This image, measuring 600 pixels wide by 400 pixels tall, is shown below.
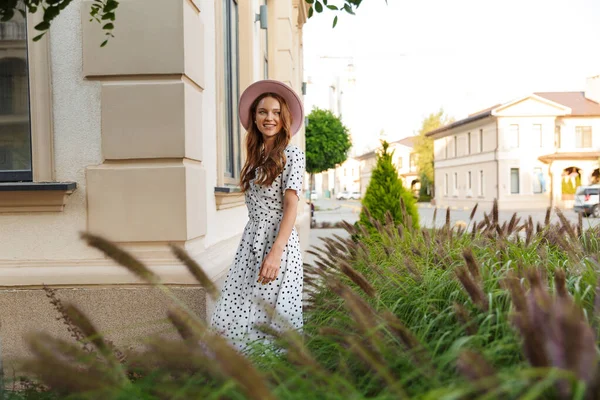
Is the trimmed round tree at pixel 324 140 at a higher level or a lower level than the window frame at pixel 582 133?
lower

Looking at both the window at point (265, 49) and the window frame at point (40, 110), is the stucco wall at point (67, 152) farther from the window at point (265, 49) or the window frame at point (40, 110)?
the window at point (265, 49)

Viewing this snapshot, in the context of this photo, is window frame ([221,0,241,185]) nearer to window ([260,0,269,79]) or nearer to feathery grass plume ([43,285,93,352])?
window ([260,0,269,79])

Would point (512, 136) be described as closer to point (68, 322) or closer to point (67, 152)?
point (67, 152)

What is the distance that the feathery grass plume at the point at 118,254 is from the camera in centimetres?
175

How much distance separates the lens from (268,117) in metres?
3.67

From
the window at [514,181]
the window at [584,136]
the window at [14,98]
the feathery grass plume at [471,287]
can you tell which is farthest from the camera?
the window at [584,136]

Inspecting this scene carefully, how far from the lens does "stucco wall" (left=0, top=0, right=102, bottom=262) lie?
433cm

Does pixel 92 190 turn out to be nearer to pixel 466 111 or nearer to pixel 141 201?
pixel 141 201

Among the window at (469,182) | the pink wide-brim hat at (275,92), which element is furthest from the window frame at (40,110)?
the window at (469,182)

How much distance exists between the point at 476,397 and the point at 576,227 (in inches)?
150

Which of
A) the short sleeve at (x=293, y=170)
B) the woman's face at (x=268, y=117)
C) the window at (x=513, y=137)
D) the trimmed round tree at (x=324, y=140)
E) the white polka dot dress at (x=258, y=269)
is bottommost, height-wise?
the white polka dot dress at (x=258, y=269)

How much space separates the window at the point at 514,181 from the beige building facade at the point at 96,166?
45628 mm

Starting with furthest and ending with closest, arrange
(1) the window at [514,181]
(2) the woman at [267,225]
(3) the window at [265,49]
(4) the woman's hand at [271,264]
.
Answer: (1) the window at [514,181] < (3) the window at [265,49] < (2) the woman at [267,225] < (4) the woman's hand at [271,264]

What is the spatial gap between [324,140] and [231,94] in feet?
69.9
